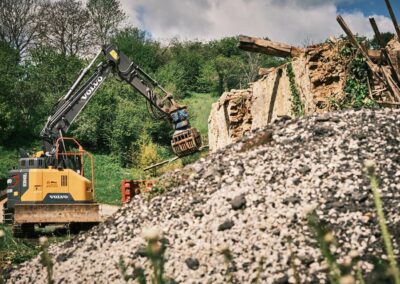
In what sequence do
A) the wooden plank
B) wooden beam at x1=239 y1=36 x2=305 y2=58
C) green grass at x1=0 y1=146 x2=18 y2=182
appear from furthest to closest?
green grass at x1=0 y1=146 x2=18 y2=182
wooden beam at x1=239 y1=36 x2=305 y2=58
the wooden plank

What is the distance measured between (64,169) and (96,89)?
8.81 feet

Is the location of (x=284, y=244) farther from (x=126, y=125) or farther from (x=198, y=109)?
(x=198, y=109)

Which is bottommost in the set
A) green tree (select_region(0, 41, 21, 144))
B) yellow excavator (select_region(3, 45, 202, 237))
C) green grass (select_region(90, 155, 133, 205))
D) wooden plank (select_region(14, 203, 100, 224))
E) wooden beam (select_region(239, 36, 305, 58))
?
wooden plank (select_region(14, 203, 100, 224))

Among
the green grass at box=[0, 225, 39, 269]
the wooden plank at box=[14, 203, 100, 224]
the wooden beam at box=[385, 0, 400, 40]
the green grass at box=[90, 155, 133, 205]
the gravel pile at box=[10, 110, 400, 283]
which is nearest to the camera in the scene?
the gravel pile at box=[10, 110, 400, 283]

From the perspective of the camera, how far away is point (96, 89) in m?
14.3

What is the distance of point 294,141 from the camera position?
8617 millimetres

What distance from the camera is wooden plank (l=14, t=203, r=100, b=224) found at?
466 inches

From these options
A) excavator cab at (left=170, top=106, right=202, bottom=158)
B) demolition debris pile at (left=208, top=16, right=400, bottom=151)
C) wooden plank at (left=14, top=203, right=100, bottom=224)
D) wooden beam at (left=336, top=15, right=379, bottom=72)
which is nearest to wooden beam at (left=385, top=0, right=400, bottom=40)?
demolition debris pile at (left=208, top=16, right=400, bottom=151)

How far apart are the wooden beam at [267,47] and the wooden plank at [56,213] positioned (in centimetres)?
518

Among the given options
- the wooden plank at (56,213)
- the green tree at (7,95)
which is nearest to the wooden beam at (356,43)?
the wooden plank at (56,213)

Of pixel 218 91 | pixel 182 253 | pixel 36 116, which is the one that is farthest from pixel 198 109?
pixel 182 253

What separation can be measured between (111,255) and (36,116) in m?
27.2

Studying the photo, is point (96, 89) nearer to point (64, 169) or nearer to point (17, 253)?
point (64, 169)

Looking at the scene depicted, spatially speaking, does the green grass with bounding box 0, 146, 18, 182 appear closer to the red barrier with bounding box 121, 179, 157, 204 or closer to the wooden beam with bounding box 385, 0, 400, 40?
the red barrier with bounding box 121, 179, 157, 204
